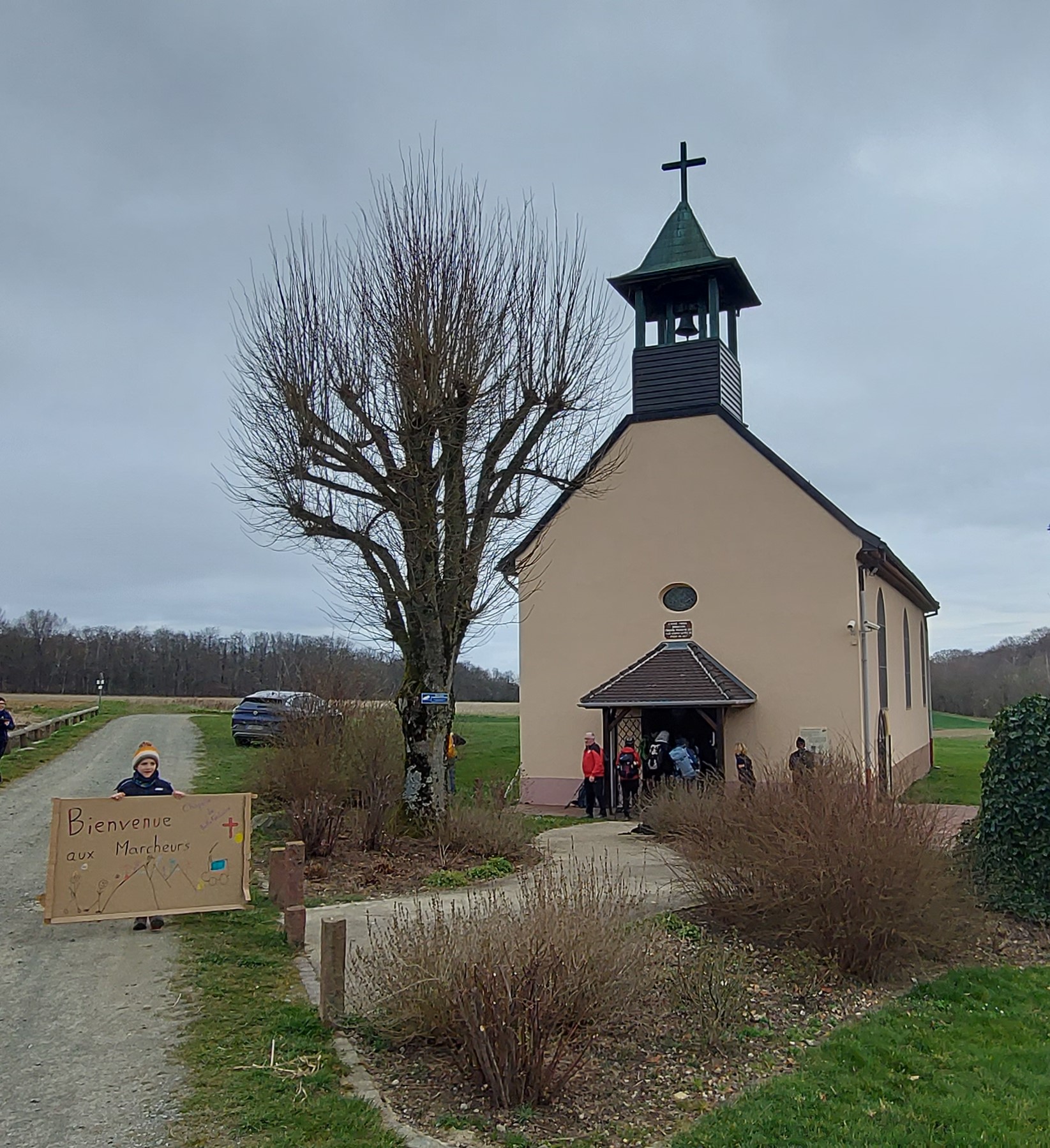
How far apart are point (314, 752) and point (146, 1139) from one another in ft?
31.9

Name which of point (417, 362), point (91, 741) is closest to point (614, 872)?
point (417, 362)

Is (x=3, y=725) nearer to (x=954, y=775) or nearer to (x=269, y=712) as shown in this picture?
(x=269, y=712)

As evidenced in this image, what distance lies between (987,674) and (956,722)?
415 inches

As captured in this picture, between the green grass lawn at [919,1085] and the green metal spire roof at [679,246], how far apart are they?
16.7 meters

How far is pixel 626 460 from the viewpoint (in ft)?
68.8

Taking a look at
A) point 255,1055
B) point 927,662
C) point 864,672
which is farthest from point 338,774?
point 927,662

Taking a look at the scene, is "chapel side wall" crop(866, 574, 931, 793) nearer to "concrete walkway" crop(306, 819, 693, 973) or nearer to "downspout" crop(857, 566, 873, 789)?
"downspout" crop(857, 566, 873, 789)

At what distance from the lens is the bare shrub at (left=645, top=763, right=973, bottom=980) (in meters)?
7.41

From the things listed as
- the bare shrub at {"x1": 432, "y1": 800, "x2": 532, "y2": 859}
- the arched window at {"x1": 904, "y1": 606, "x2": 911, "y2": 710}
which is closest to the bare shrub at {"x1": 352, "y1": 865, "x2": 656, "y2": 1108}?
the bare shrub at {"x1": 432, "y1": 800, "x2": 532, "y2": 859}

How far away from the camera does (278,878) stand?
8.86 metres

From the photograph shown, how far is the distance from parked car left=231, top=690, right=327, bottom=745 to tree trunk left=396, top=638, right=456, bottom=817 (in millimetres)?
3411

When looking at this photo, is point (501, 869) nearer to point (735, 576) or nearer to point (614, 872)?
point (614, 872)

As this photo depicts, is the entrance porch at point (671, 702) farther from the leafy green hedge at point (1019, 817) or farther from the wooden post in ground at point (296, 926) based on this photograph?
the wooden post in ground at point (296, 926)

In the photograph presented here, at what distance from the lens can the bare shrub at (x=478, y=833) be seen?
483 inches
